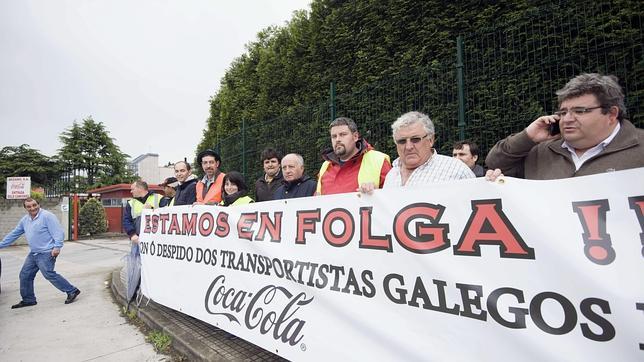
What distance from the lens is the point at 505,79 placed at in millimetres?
4094

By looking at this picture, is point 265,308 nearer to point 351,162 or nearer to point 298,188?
point 298,188

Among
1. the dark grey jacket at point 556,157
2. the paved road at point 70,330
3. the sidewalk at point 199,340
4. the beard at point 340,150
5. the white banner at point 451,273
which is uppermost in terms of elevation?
the beard at point 340,150

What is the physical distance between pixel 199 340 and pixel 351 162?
2.03 meters

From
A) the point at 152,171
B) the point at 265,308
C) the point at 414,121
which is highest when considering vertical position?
the point at 152,171

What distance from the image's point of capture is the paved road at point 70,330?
3.11 meters

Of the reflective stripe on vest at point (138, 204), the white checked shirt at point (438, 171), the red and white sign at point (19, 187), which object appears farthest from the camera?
the red and white sign at point (19, 187)

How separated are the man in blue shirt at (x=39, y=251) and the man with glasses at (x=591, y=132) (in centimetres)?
600

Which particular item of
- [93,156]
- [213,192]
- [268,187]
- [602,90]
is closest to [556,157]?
[602,90]

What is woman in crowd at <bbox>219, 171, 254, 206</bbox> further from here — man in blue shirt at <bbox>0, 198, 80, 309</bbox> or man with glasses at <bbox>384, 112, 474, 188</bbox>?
man in blue shirt at <bbox>0, 198, 80, 309</bbox>

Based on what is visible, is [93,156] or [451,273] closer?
[451,273]

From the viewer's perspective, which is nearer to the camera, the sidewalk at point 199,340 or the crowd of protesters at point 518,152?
the crowd of protesters at point 518,152

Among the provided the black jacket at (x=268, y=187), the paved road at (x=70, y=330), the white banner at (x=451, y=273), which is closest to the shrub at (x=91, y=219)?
the paved road at (x=70, y=330)

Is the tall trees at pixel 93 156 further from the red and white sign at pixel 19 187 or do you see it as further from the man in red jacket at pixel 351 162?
the man in red jacket at pixel 351 162

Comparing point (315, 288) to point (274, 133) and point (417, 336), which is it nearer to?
point (417, 336)
